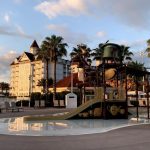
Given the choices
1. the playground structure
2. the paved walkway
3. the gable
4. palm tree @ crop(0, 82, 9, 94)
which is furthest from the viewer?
palm tree @ crop(0, 82, 9, 94)

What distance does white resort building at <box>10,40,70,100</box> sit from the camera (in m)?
128

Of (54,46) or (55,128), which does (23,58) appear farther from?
(55,128)

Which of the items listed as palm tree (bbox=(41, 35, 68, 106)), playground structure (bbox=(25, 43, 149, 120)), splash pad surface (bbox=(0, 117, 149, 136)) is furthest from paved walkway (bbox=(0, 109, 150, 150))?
palm tree (bbox=(41, 35, 68, 106))

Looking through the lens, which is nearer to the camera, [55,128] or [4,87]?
[55,128]

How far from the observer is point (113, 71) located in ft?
93.1

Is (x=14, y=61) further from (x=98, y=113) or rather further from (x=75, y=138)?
(x=75, y=138)

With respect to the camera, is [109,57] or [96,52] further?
[96,52]

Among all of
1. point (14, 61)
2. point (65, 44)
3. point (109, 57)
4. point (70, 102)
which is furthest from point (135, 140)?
point (14, 61)

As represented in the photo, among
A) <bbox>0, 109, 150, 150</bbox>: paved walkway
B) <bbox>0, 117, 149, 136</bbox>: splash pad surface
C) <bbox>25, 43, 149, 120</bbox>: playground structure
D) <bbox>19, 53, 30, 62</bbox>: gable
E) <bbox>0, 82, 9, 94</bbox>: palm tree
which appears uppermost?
<bbox>19, 53, 30, 62</bbox>: gable

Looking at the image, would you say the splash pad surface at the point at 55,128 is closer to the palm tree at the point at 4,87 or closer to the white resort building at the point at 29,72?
the white resort building at the point at 29,72

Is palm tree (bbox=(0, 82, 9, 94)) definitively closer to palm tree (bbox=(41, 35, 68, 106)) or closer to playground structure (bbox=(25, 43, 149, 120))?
palm tree (bbox=(41, 35, 68, 106))

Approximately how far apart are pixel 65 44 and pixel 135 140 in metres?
62.1

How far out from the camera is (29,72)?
13338 cm

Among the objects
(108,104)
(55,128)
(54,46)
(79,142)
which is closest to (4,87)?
(54,46)
